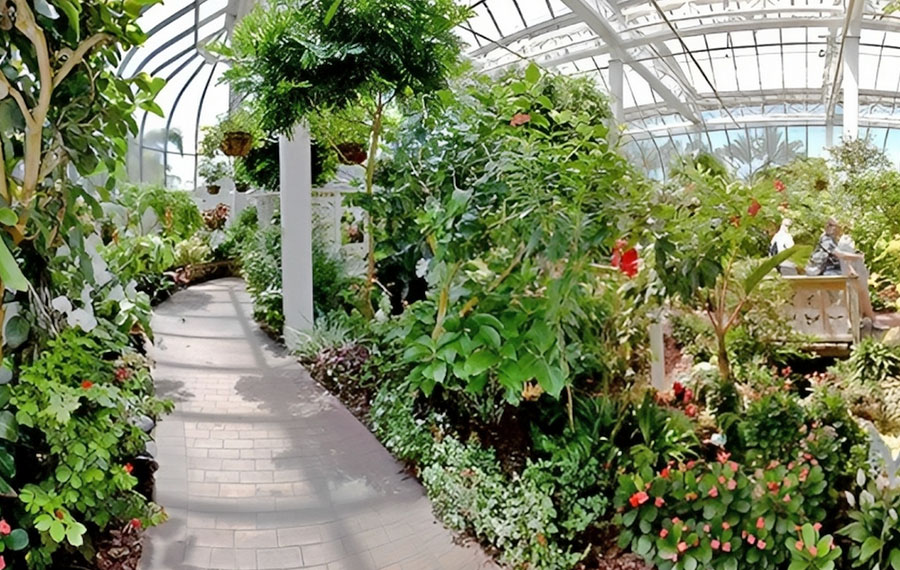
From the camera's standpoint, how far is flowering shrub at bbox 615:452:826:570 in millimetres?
2387

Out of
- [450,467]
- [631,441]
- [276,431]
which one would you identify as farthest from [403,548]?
[276,431]

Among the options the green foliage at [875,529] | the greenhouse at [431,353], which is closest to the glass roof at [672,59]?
the greenhouse at [431,353]

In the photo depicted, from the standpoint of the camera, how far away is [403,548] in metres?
2.77

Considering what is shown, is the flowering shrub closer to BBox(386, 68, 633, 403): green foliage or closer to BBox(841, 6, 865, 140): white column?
BBox(386, 68, 633, 403): green foliage

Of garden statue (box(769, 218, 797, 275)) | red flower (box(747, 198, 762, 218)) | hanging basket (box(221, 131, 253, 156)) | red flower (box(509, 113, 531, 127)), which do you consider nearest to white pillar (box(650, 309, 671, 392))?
red flower (box(747, 198, 762, 218))

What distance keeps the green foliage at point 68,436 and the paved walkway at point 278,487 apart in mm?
564

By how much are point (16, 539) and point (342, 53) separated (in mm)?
3321

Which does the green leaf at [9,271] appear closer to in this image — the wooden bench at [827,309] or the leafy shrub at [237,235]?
the wooden bench at [827,309]

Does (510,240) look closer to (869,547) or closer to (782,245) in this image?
(869,547)

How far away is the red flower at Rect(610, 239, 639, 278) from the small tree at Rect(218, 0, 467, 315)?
2.02m

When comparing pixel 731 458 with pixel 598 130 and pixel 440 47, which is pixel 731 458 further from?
pixel 440 47

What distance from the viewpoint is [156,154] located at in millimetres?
14758

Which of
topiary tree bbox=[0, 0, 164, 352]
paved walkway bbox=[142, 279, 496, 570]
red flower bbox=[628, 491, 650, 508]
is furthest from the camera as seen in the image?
paved walkway bbox=[142, 279, 496, 570]

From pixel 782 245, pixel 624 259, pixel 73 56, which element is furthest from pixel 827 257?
pixel 73 56
